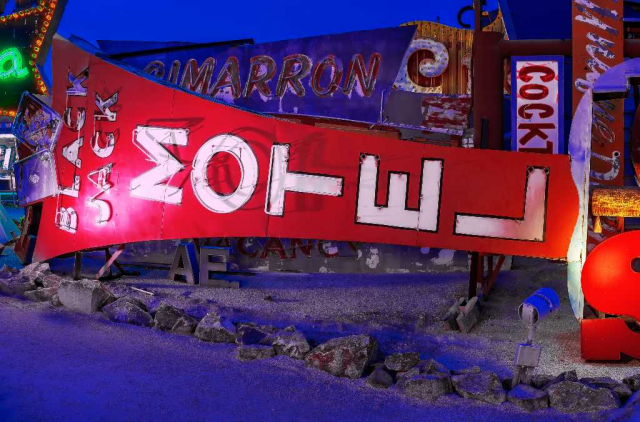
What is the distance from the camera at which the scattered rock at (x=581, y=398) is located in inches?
184

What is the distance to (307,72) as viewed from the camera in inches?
438

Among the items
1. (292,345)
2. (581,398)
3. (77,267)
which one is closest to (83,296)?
(77,267)

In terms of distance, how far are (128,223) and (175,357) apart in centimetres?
428

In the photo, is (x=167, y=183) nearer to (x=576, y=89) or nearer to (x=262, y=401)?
(x=262, y=401)

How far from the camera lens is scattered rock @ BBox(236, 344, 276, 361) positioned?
5.91 metres

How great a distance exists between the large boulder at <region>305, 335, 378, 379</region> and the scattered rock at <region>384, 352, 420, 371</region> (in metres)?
0.21

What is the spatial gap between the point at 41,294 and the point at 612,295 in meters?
7.29

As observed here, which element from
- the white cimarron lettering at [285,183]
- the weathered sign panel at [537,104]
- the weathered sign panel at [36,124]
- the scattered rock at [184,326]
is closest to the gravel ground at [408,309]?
the scattered rock at [184,326]

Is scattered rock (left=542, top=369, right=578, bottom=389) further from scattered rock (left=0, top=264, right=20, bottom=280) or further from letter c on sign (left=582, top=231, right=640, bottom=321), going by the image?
scattered rock (left=0, top=264, right=20, bottom=280)

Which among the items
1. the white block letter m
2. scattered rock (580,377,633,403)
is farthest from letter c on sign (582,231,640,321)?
the white block letter m

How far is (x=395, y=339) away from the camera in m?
6.79

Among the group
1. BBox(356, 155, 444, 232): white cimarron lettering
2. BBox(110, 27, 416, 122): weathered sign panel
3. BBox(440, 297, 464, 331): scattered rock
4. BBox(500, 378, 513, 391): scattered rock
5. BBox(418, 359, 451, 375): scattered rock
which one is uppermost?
BBox(110, 27, 416, 122): weathered sign panel

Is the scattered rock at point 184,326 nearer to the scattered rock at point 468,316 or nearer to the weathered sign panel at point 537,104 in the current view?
the scattered rock at point 468,316

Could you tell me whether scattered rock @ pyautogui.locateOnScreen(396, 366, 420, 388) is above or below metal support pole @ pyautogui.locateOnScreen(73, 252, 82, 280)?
below
